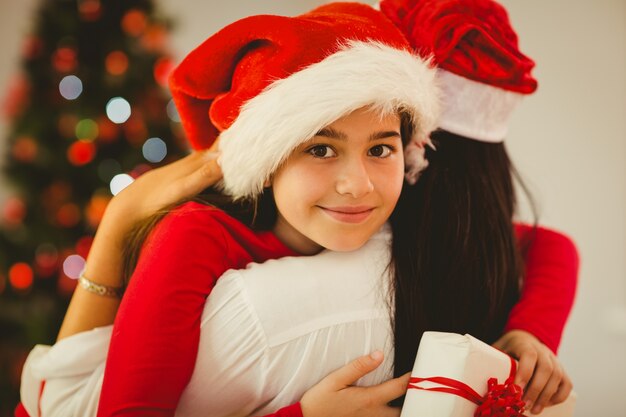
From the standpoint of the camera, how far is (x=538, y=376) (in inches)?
34.3

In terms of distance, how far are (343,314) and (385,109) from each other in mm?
352

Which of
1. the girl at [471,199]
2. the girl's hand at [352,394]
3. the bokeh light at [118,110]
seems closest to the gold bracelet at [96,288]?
the girl's hand at [352,394]

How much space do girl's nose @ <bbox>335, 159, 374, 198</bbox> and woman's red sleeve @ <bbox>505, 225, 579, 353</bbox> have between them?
467mm

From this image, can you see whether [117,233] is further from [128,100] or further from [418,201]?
[128,100]

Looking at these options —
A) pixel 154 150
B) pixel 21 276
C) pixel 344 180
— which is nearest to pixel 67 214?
pixel 21 276

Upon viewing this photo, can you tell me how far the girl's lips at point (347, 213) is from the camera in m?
0.86

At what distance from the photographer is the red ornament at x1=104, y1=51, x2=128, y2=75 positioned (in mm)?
1883

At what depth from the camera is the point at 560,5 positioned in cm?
188

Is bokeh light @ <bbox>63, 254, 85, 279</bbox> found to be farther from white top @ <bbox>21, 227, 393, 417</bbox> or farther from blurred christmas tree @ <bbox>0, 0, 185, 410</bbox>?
white top @ <bbox>21, 227, 393, 417</bbox>

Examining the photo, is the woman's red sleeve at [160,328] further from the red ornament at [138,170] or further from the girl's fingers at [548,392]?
the red ornament at [138,170]

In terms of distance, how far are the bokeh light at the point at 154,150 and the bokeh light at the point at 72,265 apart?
1.60 feet

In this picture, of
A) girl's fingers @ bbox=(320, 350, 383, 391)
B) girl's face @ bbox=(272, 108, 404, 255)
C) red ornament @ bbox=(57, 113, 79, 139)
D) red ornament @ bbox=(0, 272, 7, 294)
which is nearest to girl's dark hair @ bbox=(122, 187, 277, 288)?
girl's face @ bbox=(272, 108, 404, 255)

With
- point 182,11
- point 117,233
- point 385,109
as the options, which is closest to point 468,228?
point 385,109

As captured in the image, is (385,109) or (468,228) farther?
(468,228)
